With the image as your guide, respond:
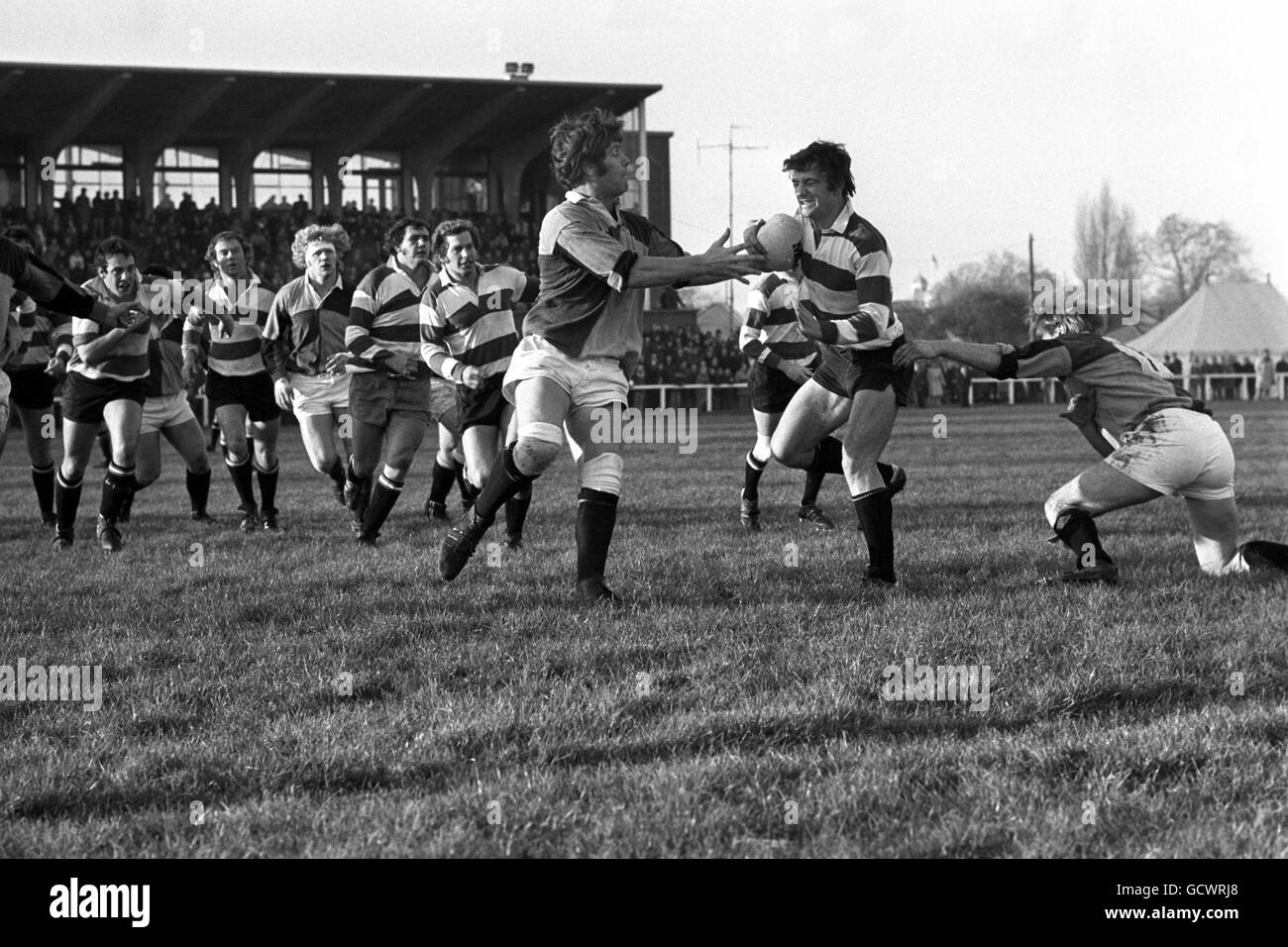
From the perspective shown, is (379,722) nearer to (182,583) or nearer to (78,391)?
(182,583)

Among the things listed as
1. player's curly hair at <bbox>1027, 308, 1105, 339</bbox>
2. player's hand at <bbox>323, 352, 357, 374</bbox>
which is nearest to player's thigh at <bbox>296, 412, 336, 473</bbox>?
player's hand at <bbox>323, 352, 357, 374</bbox>

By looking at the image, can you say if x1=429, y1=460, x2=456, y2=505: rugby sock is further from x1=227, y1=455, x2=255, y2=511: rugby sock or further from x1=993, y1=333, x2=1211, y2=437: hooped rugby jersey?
x1=993, y1=333, x2=1211, y2=437: hooped rugby jersey

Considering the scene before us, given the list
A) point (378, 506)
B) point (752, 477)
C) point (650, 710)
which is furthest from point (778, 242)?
point (752, 477)

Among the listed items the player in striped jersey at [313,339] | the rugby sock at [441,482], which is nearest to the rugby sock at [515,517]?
the rugby sock at [441,482]

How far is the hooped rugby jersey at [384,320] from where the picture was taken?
9.41 meters

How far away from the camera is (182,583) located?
24.5 feet

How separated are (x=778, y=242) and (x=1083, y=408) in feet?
6.28

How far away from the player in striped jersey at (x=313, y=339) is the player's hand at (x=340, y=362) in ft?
1.33

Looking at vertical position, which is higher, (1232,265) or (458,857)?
(1232,265)

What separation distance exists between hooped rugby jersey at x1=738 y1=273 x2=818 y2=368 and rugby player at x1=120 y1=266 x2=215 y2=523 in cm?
385

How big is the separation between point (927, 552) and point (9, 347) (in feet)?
16.3

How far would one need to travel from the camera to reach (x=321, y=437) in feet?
34.2

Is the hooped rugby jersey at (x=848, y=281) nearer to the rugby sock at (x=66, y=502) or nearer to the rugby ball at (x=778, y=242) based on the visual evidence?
the rugby ball at (x=778, y=242)
